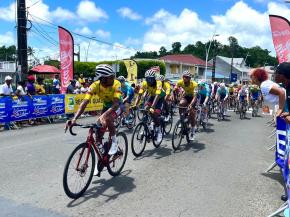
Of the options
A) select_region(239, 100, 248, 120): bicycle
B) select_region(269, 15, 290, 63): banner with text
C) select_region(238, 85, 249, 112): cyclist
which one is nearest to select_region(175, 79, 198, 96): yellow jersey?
select_region(269, 15, 290, 63): banner with text

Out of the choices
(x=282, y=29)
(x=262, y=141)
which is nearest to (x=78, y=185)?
(x=262, y=141)

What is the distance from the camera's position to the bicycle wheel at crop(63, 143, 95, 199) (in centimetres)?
540

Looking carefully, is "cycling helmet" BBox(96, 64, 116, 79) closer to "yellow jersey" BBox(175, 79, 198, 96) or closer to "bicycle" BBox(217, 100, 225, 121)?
"yellow jersey" BBox(175, 79, 198, 96)

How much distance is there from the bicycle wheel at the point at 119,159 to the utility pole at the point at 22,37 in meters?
14.5

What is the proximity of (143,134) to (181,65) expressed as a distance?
251 ft

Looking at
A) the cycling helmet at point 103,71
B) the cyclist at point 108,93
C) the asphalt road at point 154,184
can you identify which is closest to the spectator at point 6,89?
the asphalt road at point 154,184

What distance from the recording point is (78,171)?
5637 millimetres

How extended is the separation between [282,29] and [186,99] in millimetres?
5828

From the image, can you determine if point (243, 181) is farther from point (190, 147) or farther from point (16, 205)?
point (16, 205)

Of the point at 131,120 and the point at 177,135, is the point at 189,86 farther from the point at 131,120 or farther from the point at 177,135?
the point at 131,120

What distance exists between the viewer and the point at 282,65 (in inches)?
203

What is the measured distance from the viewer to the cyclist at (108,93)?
20.0ft

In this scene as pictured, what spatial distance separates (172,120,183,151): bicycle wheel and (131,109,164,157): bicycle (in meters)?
0.51

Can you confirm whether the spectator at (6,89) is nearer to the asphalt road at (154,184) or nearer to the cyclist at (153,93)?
the asphalt road at (154,184)
